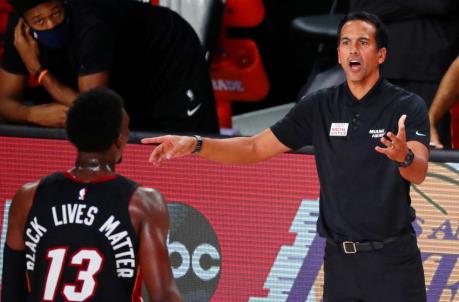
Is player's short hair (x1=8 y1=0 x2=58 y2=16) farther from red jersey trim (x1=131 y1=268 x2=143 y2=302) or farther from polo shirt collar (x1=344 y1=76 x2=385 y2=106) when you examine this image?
red jersey trim (x1=131 y1=268 x2=143 y2=302)

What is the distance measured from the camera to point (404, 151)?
4238mm

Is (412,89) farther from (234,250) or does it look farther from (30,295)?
(30,295)

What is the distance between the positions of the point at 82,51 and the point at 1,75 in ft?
1.84

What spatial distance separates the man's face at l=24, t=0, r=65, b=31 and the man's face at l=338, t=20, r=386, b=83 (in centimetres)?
189

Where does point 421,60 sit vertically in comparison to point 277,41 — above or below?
above

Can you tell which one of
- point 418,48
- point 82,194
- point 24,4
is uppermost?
point 82,194

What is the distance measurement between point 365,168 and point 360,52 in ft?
1.53

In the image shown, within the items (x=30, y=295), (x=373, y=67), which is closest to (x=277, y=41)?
(x=373, y=67)

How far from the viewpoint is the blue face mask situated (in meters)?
6.07

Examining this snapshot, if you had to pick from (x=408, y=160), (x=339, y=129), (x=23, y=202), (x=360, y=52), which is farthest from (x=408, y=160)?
(x=23, y=202)

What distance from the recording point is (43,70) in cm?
621

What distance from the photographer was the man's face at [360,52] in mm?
4668

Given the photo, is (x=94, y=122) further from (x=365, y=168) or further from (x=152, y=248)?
(x=365, y=168)

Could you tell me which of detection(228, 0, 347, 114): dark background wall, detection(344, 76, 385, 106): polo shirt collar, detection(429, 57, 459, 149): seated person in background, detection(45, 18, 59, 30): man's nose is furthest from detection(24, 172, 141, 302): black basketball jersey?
detection(228, 0, 347, 114): dark background wall
